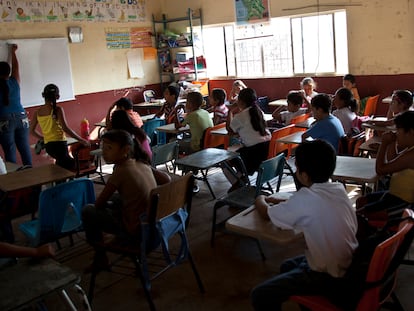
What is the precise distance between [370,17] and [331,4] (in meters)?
0.62

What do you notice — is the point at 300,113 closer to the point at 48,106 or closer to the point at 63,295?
the point at 48,106

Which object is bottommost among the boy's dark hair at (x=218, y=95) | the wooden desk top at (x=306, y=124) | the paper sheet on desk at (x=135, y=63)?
the wooden desk top at (x=306, y=124)

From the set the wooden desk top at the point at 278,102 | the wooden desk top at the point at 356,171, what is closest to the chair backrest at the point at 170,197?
the wooden desk top at the point at 356,171

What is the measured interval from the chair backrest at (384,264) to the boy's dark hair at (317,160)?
0.37 m

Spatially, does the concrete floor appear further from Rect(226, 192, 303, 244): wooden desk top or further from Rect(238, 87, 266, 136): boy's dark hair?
Rect(238, 87, 266, 136): boy's dark hair

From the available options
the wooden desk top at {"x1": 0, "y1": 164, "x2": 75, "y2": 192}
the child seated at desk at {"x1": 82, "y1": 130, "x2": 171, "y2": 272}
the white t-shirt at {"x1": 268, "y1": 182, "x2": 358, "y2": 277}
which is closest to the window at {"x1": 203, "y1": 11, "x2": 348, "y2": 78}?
the wooden desk top at {"x1": 0, "y1": 164, "x2": 75, "y2": 192}

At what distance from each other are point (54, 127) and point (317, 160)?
134 inches

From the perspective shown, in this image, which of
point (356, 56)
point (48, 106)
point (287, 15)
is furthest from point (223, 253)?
point (287, 15)

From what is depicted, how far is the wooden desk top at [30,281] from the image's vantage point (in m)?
1.48

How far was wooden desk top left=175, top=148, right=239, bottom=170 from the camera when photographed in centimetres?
361

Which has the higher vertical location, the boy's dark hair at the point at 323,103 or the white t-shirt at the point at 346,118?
the boy's dark hair at the point at 323,103

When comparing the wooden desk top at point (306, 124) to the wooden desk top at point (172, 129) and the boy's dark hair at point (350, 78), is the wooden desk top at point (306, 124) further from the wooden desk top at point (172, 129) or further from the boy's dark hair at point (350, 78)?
the boy's dark hair at point (350, 78)

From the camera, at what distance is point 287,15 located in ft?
23.9

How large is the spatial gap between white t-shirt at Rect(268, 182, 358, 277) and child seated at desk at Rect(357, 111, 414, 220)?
2.82 ft
